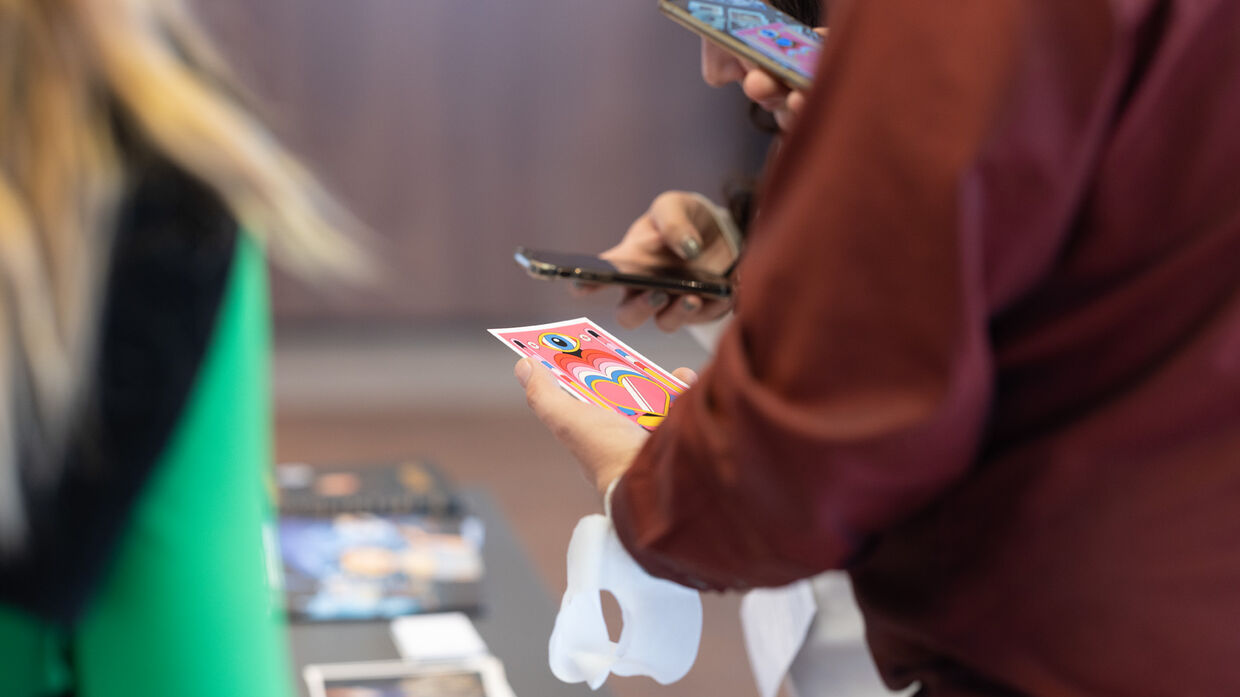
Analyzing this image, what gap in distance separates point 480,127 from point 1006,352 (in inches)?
144

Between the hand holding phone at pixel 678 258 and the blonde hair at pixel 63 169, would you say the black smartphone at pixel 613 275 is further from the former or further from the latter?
the blonde hair at pixel 63 169

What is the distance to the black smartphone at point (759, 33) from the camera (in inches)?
35.1

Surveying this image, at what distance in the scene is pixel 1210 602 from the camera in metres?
0.56

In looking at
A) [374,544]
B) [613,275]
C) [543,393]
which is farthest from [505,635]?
[543,393]

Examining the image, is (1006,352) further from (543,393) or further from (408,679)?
(408,679)

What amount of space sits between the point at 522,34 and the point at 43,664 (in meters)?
3.54

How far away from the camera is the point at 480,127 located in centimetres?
407

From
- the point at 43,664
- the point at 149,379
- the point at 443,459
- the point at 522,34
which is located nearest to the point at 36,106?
the point at 149,379

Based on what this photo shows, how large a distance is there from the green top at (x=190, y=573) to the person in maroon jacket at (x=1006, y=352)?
27 centimetres

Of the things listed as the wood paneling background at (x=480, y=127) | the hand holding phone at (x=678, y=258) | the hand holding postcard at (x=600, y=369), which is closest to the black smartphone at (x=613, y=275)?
the hand holding phone at (x=678, y=258)

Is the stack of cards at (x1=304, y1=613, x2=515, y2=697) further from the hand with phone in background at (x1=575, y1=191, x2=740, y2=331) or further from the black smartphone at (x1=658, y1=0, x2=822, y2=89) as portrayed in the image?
the black smartphone at (x1=658, y1=0, x2=822, y2=89)

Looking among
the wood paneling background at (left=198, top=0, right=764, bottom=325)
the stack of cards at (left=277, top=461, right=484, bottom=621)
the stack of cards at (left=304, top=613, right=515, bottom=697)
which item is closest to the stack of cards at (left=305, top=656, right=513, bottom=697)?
the stack of cards at (left=304, top=613, right=515, bottom=697)

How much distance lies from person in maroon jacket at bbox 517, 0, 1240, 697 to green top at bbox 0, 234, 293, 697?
27cm

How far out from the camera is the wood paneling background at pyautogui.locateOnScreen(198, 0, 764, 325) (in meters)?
3.88
